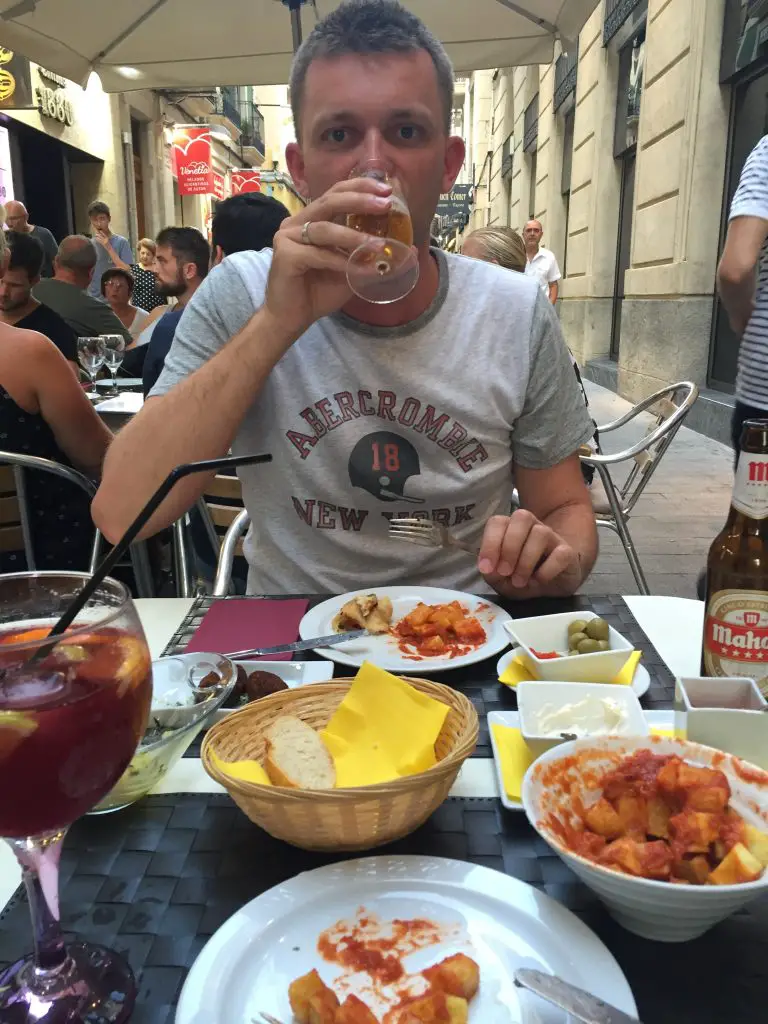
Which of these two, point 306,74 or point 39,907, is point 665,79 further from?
point 39,907

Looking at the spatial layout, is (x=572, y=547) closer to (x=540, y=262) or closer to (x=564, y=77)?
(x=540, y=262)

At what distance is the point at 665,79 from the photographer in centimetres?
857

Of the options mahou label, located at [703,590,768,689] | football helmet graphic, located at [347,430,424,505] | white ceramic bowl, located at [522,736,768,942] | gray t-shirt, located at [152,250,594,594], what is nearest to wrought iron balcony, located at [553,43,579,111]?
gray t-shirt, located at [152,250,594,594]

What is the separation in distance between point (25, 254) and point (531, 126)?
60.1 feet

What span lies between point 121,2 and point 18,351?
277 cm

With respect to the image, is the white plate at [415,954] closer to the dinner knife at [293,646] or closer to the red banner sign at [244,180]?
the dinner knife at [293,646]

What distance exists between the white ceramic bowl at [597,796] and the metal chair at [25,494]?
6.18 feet

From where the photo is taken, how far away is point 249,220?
13.7 feet

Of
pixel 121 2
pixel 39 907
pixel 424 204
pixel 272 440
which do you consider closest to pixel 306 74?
pixel 424 204

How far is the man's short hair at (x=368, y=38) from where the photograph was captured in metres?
1.73

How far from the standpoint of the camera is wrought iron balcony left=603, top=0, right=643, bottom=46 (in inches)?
405

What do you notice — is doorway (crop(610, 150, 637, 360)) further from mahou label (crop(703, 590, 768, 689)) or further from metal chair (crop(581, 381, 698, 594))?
mahou label (crop(703, 590, 768, 689))

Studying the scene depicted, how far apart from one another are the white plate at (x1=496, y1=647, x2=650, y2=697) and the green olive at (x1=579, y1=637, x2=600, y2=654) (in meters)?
0.07

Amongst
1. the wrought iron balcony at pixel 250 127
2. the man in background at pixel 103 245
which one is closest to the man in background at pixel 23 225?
the man in background at pixel 103 245
